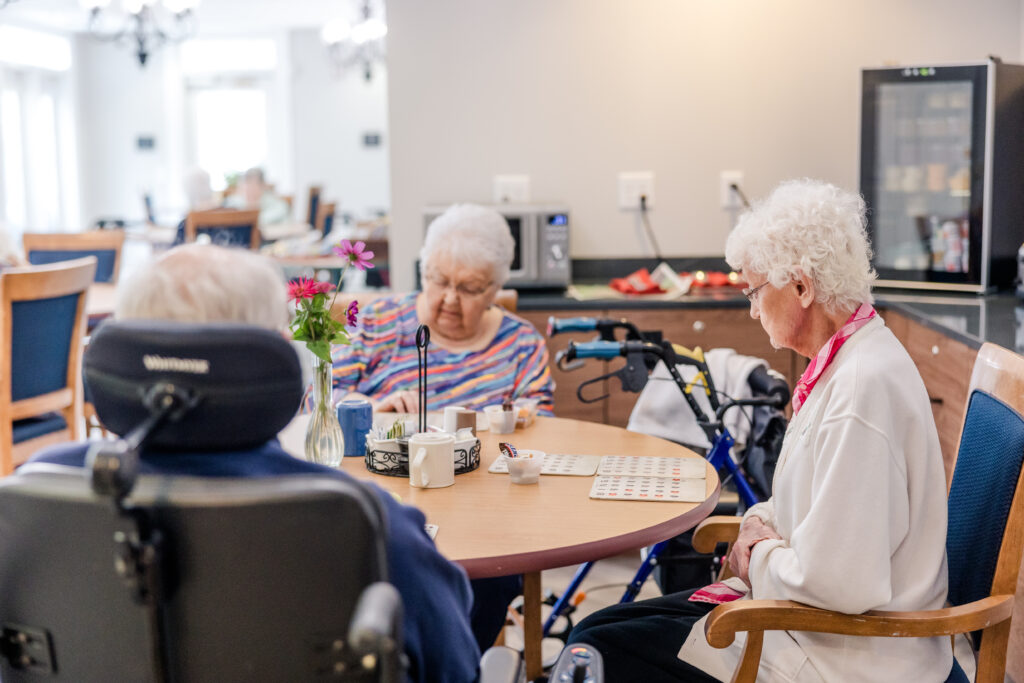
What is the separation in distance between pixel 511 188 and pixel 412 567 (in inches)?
113

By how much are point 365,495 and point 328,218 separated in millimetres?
8519

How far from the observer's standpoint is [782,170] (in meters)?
3.83

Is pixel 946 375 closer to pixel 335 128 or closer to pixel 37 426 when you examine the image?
pixel 37 426

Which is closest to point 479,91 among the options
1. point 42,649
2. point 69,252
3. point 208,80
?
point 69,252

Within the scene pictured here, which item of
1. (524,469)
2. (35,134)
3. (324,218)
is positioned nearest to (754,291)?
(524,469)

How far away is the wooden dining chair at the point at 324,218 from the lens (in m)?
9.05

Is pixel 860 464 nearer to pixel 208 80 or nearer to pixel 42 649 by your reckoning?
pixel 42 649

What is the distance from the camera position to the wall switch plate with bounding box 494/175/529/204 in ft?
12.6

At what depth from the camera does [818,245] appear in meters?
1.58

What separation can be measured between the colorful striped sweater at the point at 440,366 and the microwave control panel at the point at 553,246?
1020mm

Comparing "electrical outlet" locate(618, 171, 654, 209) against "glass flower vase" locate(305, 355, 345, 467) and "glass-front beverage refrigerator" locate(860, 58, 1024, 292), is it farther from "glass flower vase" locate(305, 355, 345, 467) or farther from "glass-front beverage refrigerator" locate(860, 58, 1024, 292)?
"glass flower vase" locate(305, 355, 345, 467)

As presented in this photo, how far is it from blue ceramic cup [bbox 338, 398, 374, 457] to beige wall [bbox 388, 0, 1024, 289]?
187 cm

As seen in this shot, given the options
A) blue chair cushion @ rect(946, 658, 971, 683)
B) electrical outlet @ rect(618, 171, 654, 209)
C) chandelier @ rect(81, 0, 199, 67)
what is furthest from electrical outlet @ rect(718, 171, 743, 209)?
chandelier @ rect(81, 0, 199, 67)

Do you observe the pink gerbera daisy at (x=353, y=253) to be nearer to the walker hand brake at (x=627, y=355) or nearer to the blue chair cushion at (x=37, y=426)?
the walker hand brake at (x=627, y=355)
